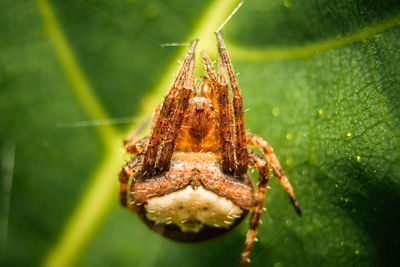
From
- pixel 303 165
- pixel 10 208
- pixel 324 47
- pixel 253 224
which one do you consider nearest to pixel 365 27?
pixel 324 47

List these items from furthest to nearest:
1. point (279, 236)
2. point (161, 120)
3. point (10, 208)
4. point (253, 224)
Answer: point (10, 208) → point (279, 236) → point (253, 224) → point (161, 120)

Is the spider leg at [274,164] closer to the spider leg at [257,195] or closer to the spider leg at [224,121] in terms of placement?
the spider leg at [257,195]

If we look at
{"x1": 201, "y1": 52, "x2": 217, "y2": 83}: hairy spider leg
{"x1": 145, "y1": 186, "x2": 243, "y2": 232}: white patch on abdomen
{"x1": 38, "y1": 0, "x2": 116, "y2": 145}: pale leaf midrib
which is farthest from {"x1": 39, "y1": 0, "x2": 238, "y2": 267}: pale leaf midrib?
{"x1": 145, "y1": 186, "x2": 243, "y2": 232}: white patch on abdomen

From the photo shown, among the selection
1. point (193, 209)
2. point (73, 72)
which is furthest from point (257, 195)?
point (73, 72)

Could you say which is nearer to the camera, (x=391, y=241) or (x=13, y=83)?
(x=391, y=241)

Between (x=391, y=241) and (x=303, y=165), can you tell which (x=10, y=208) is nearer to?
(x=303, y=165)

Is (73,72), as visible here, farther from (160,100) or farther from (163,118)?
(163,118)

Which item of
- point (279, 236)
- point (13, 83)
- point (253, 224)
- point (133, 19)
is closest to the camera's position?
point (253, 224)
